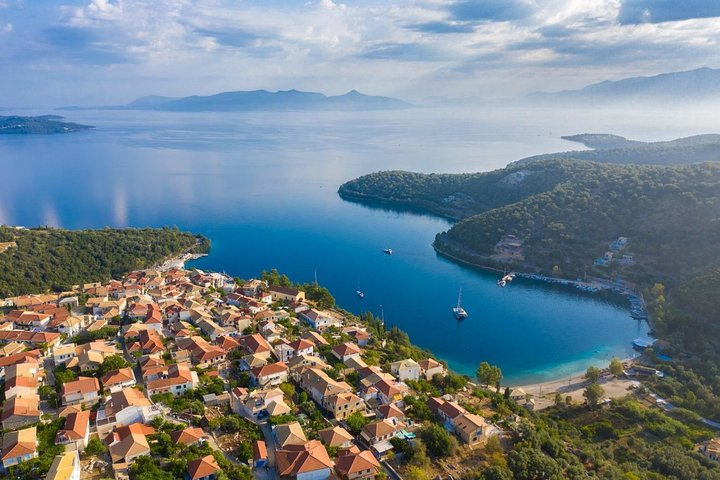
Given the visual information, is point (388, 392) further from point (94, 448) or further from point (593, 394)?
point (593, 394)

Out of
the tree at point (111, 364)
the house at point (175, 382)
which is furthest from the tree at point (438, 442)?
the tree at point (111, 364)

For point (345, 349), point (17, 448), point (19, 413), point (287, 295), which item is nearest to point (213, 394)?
point (19, 413)

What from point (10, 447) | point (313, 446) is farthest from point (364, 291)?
point (10, 447)

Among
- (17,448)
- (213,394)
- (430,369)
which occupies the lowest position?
(430,369)

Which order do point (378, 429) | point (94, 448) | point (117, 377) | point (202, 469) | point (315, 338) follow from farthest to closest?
point (315, 338) < point (117, 377) < point (378, 429) < point (94, 448) < point (202, 469)

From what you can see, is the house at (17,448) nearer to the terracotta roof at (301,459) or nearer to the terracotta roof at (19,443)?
the terracotta roof at (19,443)

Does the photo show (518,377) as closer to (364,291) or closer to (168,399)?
(364,291)

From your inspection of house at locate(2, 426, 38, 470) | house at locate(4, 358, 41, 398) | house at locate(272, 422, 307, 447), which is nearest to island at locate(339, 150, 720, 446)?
house at locate(272, 422, 307, 447)
